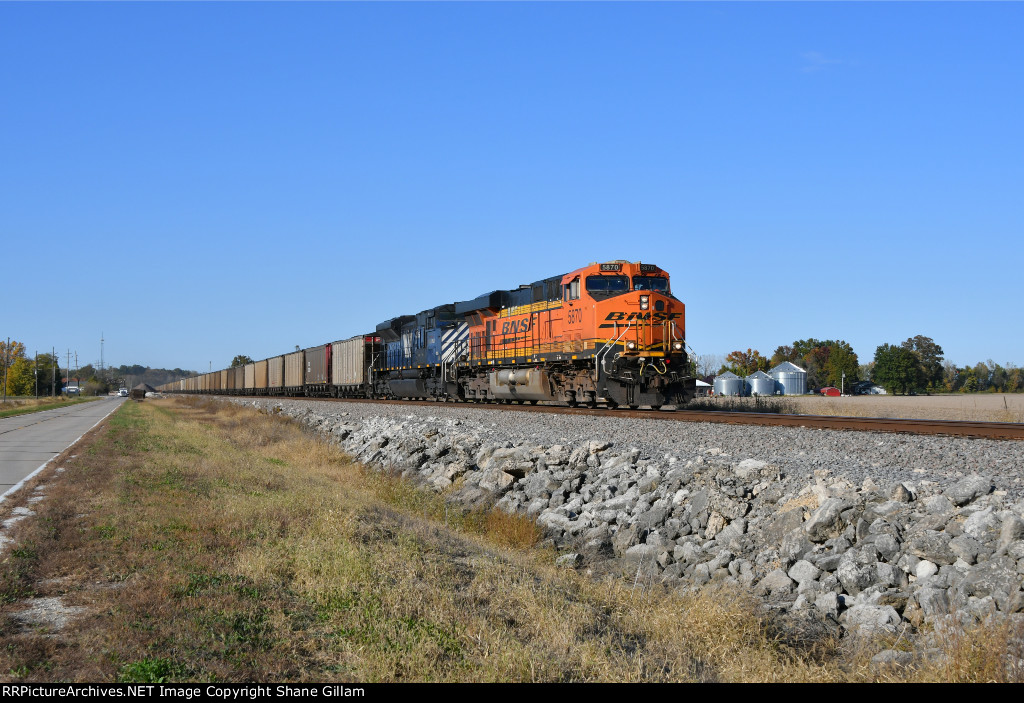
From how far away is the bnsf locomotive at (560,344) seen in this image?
2072cm

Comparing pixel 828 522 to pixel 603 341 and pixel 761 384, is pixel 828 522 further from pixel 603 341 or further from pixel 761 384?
pixel 761 384

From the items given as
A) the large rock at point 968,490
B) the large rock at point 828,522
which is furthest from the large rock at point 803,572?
the large rock at point 968,490

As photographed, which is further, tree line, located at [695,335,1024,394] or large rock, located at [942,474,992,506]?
tree line, located at [695,335,1024,394]

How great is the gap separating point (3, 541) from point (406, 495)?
662cm

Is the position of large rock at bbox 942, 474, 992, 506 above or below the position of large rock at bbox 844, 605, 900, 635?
above

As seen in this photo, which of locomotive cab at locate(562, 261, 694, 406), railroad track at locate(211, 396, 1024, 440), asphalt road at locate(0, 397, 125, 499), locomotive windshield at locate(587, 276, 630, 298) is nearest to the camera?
railroad track at locate(211, 396, 1024, 440)

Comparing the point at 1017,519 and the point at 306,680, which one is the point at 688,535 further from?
the point at 306,680

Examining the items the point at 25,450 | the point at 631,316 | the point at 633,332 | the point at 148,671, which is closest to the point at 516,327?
the point at 631,316

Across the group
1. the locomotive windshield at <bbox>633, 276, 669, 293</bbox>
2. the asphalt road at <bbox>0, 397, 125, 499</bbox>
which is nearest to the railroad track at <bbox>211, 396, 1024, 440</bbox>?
the locomotive windshield at <bbox>633, 276, 669, 293</bbox>

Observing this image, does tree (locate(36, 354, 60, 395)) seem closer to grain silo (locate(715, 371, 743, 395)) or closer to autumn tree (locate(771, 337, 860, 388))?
grain silo (locate(715, 371, 743, 395))

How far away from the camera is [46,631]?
513 cm

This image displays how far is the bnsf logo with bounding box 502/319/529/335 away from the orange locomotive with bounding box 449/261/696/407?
46 millimetres

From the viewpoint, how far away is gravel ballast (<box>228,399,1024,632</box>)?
22.1 ft

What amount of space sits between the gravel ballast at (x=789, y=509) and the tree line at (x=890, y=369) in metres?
89.1
